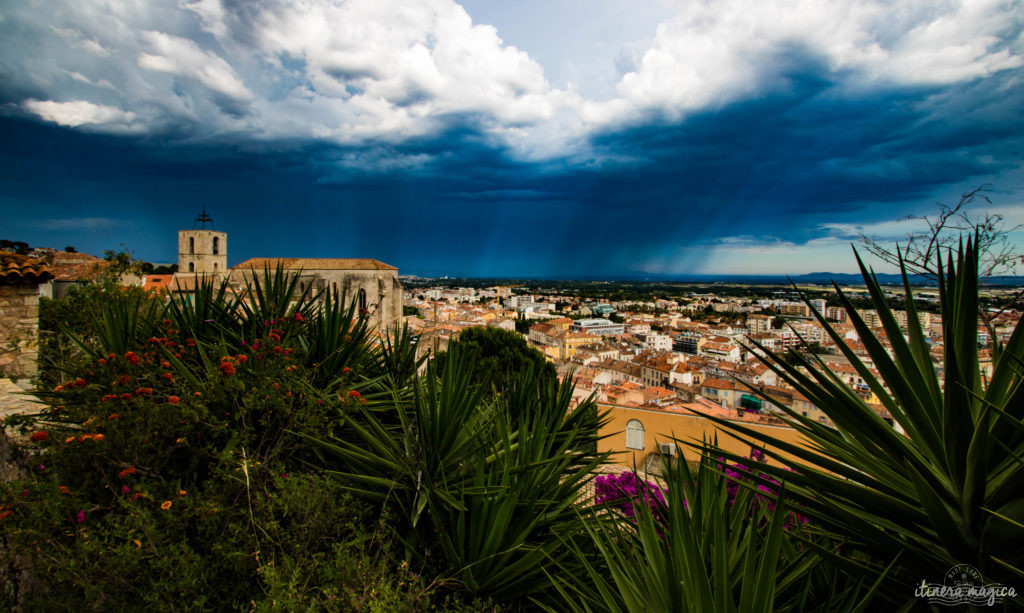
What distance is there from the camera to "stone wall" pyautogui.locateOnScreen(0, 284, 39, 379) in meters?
4.30

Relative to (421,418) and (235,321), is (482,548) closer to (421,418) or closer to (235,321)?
(421,418)

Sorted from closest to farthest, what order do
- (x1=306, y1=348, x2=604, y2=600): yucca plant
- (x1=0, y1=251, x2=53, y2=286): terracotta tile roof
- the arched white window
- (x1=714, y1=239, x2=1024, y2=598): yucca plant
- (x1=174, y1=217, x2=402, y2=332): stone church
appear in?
1. (x1=714, y1=239, x2=1024, y2=598): yucca plant
2. (x1=306, y1=348, x2=604, y2=600): yucca plant
3. (x1=0, y1=251, x2=53, y2=286): terracotta tile roof
4. the arched white window
5. (x1=174, y1=217, x2=402, y2=332): stone church

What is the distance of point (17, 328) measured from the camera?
4.40 m

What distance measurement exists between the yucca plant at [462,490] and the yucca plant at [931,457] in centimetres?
113

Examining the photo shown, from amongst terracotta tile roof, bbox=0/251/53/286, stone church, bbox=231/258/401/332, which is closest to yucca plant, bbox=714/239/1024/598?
terracotta tile roof, bbox=0/251/53/286

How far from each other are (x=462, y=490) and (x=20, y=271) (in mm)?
5172

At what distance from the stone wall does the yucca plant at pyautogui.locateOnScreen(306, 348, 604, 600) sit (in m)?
4.26

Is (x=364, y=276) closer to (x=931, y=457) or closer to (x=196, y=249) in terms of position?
(x=196, y=249)

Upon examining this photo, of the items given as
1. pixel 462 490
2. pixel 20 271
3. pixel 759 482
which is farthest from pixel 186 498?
pixel 20 271

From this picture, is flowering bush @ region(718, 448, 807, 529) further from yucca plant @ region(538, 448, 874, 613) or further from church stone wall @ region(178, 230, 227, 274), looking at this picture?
church stone wall @ region(178, 230, 227, 274)

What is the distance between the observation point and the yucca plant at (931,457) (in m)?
1.20

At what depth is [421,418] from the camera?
2264 millimetres

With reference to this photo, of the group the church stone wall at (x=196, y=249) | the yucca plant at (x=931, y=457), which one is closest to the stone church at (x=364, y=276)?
the church stone wall at (x=196, y=249)

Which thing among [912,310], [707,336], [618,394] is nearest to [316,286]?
[618,394]
